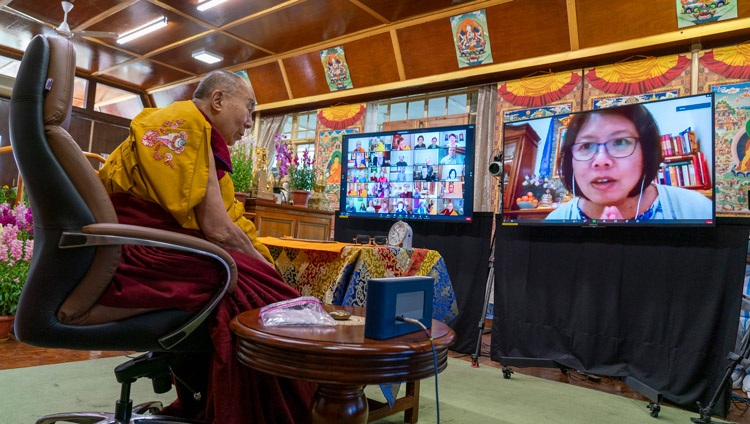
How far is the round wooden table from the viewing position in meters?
0.87

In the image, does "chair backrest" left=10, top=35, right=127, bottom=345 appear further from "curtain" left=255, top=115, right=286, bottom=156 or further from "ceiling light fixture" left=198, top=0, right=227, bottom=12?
"curtain" left=255, top=115, right=286, bottom=156

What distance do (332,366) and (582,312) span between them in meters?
2.78

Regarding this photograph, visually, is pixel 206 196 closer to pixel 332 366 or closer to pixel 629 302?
pixel 332 366

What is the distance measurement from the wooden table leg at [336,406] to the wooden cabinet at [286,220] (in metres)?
2.32

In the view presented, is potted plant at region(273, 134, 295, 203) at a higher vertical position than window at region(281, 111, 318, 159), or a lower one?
lower

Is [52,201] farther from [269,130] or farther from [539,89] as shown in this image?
[269,130]

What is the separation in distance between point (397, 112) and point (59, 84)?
184 inches

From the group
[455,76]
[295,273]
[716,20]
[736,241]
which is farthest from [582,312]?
[455,76]

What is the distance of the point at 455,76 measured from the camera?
15.6 feet

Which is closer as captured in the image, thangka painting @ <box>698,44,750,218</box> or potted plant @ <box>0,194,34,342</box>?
potted plant @ <box>0,194,34,342</box>

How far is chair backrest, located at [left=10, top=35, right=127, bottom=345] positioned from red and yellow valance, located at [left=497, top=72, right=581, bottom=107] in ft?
13.3

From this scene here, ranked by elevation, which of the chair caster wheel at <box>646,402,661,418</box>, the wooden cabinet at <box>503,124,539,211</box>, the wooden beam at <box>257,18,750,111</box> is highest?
the wooden beam at <box>257,18,750,111</box>

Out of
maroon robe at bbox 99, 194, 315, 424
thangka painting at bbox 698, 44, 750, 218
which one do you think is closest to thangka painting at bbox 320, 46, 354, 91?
thangka painting at bbox 698, 44, 750, 218

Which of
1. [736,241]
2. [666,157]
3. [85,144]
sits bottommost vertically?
[736,241]
